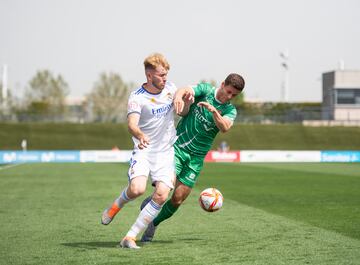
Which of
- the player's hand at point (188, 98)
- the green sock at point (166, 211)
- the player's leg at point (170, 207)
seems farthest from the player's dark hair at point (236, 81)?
the green sock at point (166, 211)

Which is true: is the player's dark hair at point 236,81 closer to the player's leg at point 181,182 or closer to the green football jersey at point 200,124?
the green football jersey at point 200,124

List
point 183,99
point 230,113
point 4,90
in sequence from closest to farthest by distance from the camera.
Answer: point 183,99 < point 230,113 < point 4,90

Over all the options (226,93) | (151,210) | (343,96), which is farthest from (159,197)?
(343,96)

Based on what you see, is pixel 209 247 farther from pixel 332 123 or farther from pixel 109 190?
pixel 332 123

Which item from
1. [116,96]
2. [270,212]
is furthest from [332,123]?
[270,212]

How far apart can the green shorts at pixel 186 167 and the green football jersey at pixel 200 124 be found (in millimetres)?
73

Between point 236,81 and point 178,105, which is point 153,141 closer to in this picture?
point 178,105

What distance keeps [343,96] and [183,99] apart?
2652 inches

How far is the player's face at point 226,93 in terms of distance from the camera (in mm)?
8766

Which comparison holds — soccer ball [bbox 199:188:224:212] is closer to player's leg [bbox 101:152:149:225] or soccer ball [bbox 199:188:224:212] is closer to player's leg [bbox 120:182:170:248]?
player's leg [bbox 120:182:170:248]

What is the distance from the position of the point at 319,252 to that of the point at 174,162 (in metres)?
2.24

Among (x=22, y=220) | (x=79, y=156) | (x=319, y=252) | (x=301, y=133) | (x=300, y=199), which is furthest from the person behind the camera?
(x=301, y=133)

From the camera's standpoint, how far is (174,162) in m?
9.09

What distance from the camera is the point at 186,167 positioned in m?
9.22
